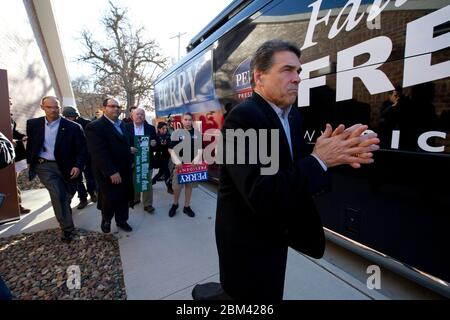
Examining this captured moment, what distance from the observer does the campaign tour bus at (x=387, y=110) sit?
1.72m

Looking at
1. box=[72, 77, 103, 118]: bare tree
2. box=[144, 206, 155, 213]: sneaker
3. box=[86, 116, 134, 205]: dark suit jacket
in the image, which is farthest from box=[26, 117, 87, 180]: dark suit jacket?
box=[72, 77, 103, 118]: bare tree

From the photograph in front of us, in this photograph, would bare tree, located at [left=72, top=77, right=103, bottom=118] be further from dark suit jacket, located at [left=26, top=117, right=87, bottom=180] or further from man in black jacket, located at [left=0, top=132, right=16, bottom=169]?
man in black jacket, located at [left=0, top=132, right=16, bottom=169]

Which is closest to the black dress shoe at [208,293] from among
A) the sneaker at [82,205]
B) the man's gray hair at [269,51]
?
the man's gray hair at [269,51]

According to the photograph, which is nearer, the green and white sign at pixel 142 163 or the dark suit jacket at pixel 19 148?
the dark suit jacket at pixel 19 148

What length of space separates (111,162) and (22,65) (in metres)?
8.54

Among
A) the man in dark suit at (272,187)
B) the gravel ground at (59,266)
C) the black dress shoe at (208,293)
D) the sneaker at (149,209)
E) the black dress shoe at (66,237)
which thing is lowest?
the gravel ground at (59,266)

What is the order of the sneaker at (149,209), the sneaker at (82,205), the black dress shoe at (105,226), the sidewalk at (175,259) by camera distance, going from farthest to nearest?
the sneaker at (82,205) < the sneaker at (149,209) < the black dress shoe at (105,226) < the sidewalk at (175,259)

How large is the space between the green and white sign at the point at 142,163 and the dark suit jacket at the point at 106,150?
23.3 inches

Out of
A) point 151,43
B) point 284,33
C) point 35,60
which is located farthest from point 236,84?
point 151,43

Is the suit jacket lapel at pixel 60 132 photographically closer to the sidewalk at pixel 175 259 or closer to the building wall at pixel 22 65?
the sidewalk at pixel 175 259

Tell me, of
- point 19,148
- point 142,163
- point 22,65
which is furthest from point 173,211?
point 22,65

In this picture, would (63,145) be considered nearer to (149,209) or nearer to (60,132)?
(60,132)

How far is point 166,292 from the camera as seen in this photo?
2.34 m

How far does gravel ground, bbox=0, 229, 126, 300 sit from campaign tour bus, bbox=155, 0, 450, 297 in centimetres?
230
